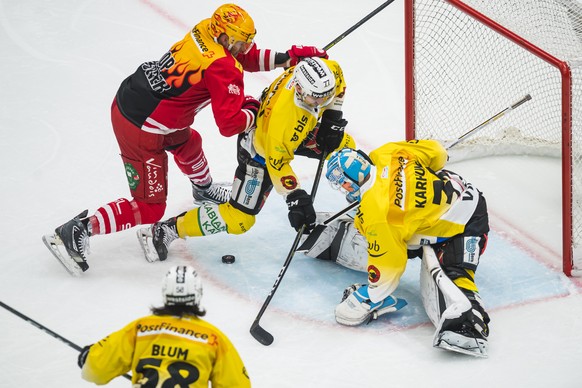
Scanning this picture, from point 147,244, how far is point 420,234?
1.36 metres

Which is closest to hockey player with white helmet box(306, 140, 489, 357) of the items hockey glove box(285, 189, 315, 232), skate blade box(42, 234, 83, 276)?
hockey glove box(285, 189, 315, 232)

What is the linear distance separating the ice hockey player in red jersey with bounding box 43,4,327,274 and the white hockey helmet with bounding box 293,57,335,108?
31 cm

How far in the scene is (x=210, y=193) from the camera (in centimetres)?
520

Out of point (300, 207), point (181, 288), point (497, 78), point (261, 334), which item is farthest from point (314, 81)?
point (181, 288)

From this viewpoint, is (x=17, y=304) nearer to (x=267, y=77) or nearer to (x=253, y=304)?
(x=253, y=304)

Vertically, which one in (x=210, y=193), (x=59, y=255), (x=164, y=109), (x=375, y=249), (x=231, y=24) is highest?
(x=231, y=24)

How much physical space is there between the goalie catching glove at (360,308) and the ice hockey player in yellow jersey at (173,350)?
52.6 inches

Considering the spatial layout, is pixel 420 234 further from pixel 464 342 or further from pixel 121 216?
pixel 121 216

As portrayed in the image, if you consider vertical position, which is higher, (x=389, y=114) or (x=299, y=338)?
(x=389, y=114)

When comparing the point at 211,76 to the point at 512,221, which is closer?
the point at 211,76

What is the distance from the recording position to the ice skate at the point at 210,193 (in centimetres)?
518

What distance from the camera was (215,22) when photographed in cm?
440

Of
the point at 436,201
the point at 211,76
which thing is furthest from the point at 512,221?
the point at 211,76

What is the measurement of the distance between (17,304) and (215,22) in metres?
1.56
